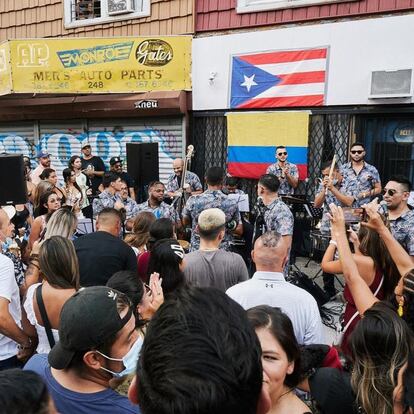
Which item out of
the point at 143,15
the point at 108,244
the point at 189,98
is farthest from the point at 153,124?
the point at 108,244

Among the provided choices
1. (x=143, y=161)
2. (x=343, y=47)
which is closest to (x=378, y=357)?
(x=143, y=161)

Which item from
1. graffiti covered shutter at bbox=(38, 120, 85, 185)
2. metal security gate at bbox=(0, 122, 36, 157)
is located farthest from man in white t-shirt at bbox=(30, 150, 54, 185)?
metal security gate at bbox=(0, 122, 36, 157)

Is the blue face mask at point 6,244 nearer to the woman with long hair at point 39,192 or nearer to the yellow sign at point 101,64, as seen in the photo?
the woman with long hair at point 39,192

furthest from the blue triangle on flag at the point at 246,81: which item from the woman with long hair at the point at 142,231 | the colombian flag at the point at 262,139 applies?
the woman with long hair at the point at 142,231

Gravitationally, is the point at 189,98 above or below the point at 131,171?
above

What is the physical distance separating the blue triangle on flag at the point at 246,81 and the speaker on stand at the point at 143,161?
2537mm

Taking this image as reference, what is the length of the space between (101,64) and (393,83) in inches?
238

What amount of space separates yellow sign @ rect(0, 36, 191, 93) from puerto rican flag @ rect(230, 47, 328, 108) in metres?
1.23

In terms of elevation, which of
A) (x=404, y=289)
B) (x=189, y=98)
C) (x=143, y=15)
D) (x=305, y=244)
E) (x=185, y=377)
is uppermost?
Answer: (x=143, y=15)

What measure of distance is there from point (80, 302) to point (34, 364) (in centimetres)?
39

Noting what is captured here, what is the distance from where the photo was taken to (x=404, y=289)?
99.6 inches

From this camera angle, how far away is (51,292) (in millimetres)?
2814

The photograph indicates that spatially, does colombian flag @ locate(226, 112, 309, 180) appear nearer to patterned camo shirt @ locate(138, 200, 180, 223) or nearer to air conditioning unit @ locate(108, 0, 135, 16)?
patterned camo shirt @ locate(138, 200, 180, 223)

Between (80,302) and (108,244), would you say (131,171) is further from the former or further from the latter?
Answer: (80,302)
